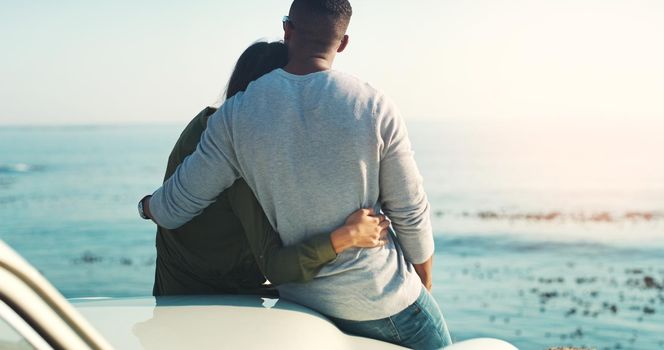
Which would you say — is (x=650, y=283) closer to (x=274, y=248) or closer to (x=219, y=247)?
(x=219, y=247)

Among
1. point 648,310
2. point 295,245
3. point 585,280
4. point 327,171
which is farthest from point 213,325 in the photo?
point 585,280

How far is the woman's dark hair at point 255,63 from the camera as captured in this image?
281cm

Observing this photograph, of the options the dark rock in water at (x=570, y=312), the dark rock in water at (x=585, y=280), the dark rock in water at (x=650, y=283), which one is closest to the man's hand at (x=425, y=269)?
the dark rock in water at (x=570, y=312)

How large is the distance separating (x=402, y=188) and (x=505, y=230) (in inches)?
617

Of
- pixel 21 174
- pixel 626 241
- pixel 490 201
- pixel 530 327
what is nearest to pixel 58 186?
pixel 21 174

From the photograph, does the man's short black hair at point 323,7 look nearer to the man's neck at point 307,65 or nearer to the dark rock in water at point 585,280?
the man's neck at point 307,65

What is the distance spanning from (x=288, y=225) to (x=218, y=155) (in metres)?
0.28

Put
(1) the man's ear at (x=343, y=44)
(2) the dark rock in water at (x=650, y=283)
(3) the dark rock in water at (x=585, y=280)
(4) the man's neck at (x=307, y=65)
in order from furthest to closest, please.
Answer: (3) the dark rock in water at (x=585, y=280) < (2) the dark rock in water at (x=650, y=283) < (1) the man's ear at (x=343, y=44) < (4) the man's neck at (x=307, y=65)

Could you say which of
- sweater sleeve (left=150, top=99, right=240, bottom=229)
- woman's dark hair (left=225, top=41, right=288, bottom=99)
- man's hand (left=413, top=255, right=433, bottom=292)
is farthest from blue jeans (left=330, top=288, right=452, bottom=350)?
woman's dark hair (left=225, top=41, right=288, bottom=99)

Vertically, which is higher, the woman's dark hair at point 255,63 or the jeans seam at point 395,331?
the woman's dark hair at point 255,63

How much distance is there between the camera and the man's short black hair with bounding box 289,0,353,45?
8.25 feet

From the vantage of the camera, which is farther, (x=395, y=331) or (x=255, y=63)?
(x=255, y=63)

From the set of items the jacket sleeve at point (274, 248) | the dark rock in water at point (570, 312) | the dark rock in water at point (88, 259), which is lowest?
the dark rock in water at point (88, 259)

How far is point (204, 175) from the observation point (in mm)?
2520
